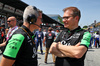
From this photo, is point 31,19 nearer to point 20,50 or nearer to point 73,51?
point 20,50

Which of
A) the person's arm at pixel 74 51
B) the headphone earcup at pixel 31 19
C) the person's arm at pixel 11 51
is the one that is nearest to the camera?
the person's arm at pixel 11 51

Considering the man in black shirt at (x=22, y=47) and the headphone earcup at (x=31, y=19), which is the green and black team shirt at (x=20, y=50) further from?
the headphone earcup at (x=31, y=19)

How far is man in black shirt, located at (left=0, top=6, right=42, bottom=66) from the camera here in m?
1.15

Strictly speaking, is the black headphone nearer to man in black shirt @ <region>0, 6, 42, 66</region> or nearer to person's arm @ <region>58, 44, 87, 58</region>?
man in black shirt @ <region>0, 6, 42, 66</region>

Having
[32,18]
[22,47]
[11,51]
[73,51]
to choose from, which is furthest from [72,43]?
[11,51]

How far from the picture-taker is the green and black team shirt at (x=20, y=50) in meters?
1.16

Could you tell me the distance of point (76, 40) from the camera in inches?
71.0

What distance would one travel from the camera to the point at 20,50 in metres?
1.24

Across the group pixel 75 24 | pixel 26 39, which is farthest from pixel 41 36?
pixel 26 39

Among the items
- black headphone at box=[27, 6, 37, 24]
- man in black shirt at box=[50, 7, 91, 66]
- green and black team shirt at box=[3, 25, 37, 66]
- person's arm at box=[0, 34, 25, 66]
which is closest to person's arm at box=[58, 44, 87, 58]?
man in black shirt at box=[50, 7, 91, 66]

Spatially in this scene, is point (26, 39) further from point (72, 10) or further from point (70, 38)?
point (72, 10)

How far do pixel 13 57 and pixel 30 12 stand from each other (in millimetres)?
691

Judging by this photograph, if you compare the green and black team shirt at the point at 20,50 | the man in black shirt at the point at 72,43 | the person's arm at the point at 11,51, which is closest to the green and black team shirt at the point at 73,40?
the man in black shirt at the point at 72,43

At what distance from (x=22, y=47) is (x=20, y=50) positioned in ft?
0.14
